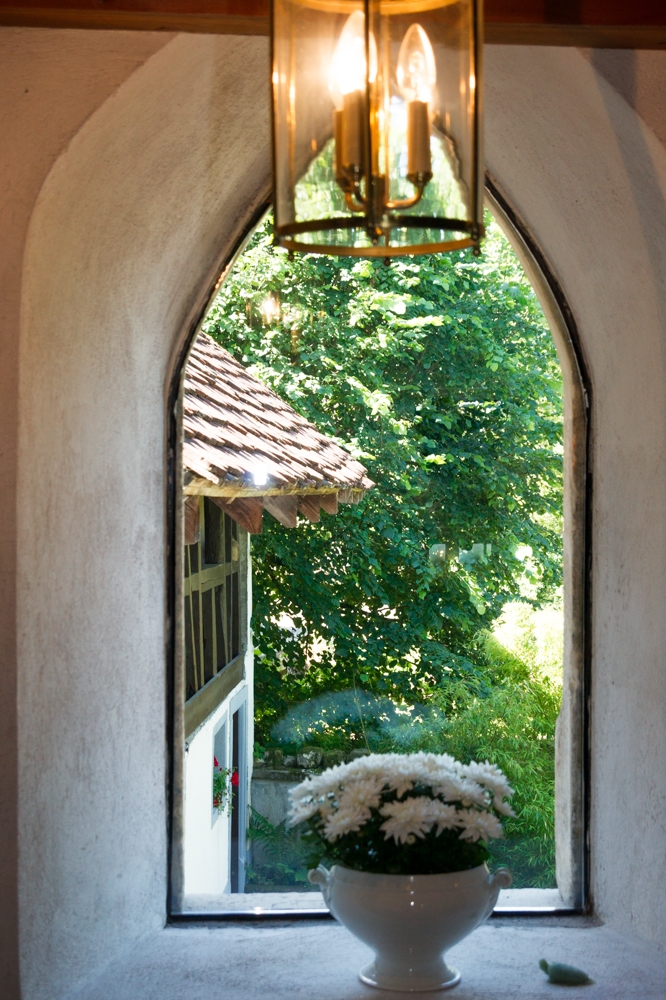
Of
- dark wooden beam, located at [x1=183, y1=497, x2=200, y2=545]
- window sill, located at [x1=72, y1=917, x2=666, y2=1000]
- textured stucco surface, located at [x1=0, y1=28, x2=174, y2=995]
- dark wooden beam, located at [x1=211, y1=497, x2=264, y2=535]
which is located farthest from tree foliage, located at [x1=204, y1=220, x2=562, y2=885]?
textured stucco surface, located at [x1=0, y1=28, x2=174, y2=995]

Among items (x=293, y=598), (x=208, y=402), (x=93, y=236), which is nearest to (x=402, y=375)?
(x=293, y=598)

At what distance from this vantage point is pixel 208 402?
325 cm

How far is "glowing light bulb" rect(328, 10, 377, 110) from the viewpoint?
32.2 inches

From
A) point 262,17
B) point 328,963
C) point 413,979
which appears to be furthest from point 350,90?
point 328,963

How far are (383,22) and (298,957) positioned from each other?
1503 millimetres

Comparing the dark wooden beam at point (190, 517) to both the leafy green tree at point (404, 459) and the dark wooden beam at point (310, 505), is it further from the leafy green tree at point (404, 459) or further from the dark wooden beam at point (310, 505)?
the leafy green tree at point (404, 459)

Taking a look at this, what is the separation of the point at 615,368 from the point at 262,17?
893mm

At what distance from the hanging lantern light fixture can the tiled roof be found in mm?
1331

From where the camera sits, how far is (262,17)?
4.33ft

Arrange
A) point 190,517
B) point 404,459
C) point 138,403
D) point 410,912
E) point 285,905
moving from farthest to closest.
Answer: point 404,459, point 190,517, point 285,905, point 138,403, point 410,912

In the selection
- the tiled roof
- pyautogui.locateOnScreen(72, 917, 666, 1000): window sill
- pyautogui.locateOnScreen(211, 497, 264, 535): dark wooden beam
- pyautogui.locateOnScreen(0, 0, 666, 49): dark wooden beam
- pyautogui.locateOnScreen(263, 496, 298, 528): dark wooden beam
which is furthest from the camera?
pyautogui.locateOnScreen(263, 496, 298, 528): dark wooden beam

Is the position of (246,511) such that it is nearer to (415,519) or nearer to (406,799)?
(406,799)

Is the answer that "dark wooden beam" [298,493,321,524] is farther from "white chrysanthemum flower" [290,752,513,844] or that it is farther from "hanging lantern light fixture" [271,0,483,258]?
"hanging lantern light fixture" [271,0,483,258]

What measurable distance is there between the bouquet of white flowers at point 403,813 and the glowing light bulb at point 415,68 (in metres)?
1.02
